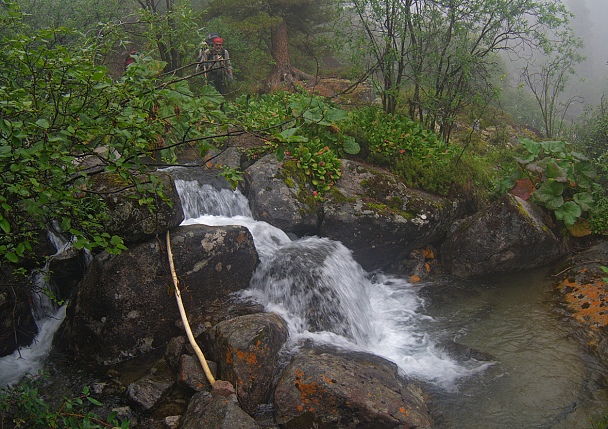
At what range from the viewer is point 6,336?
229 inches

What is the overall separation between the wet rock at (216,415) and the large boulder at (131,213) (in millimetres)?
2492

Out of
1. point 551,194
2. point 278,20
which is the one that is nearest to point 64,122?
point 551,194

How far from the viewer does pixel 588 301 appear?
702 cm

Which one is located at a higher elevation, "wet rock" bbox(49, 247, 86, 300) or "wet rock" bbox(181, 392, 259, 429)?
"wet rock" bbox(49, 247, 86, 300)

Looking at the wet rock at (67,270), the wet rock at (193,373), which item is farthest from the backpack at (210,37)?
the wet rock at (193,373)

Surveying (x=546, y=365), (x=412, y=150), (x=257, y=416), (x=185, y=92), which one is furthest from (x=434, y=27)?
(x=257, y=416)

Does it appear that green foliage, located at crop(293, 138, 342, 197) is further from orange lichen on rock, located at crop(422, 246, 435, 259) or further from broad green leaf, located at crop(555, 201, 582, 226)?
broad green leaf, located at crop(555, 201, 582, 226)

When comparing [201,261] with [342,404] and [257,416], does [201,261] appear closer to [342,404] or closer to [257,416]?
[257,416]

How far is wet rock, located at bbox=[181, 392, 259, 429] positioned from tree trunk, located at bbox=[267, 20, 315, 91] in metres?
12.0

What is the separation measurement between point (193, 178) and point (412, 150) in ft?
15.7

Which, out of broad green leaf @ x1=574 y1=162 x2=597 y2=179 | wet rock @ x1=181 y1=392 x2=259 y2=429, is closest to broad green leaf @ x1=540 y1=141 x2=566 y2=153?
broad green leaf @ x1=574 y1=162 x2=597 y2=179

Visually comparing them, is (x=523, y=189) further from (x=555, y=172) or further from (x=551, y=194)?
(x=555, y=172)

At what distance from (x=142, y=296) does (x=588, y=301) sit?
696cm

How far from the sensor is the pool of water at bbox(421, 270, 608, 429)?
504 cm
